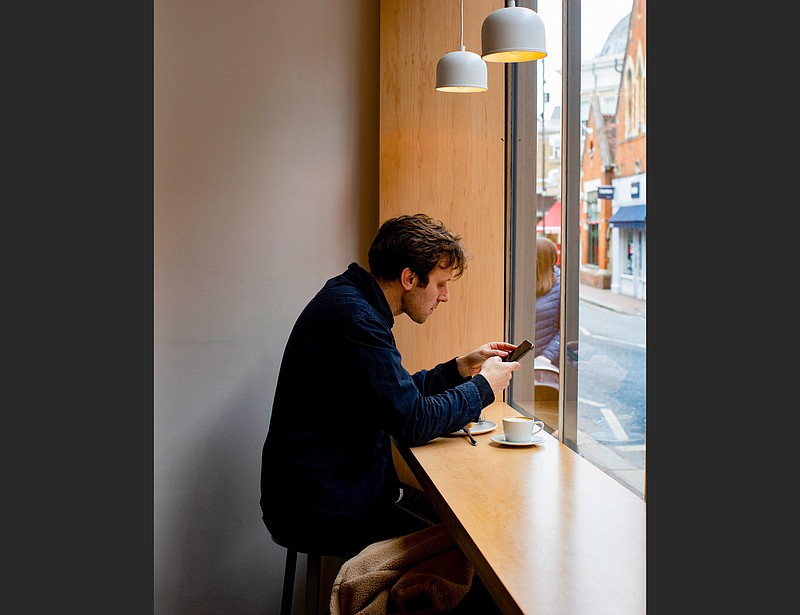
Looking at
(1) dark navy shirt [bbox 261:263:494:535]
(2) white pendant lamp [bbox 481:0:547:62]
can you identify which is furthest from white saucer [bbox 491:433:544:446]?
(2) white pendant lamp [bbox 481:0:547:62]

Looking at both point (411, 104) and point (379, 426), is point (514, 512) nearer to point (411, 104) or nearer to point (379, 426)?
point (379, 426)

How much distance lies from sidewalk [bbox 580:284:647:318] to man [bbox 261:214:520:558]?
280 millimetres

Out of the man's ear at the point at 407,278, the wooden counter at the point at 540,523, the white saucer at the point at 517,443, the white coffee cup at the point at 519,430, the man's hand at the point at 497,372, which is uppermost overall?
the man's ear at the point at 407,278

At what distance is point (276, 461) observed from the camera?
1981 millimetres

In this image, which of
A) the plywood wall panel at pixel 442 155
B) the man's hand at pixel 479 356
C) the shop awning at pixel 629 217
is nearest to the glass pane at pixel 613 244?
the shop awning at pixel 629 217

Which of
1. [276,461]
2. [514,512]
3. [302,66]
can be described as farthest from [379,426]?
[302,66]

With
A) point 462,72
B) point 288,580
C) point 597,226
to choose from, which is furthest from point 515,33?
point 288,580

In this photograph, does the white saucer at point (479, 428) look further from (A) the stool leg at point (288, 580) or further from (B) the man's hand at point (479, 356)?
(A) the stool leg at point (288, 580)

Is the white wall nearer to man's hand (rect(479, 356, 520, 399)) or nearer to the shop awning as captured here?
man's hand (rect(479, 356, 520, 399))

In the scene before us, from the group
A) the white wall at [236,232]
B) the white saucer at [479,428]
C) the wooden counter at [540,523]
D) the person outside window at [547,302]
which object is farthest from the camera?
the white wall at [236,232]

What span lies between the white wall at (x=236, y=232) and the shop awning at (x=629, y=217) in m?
1.24

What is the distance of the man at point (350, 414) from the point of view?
1883mm

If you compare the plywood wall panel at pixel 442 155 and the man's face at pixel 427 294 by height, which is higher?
the plywood wall panel at pixel 442 155
